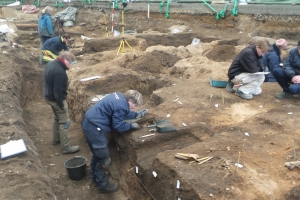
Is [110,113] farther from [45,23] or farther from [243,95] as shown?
[45,23]

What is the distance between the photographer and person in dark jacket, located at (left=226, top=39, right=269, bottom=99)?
646 cm

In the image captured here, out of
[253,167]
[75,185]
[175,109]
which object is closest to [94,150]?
[75,185]

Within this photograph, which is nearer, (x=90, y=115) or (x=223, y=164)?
(x=223, y=164)

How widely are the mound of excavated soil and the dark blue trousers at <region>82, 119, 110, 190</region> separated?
6.35 metres

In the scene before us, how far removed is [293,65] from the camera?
6.66 m

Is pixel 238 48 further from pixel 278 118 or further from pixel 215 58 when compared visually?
pixel 278 118

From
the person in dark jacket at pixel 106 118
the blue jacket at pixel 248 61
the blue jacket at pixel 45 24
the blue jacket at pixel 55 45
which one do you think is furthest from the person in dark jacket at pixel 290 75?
the blue jacket at pixel 45 24

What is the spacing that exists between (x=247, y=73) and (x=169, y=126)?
108 inches

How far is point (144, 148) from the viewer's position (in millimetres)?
4969

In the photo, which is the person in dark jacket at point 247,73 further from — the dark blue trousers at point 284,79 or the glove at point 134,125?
the glove at point 134,125

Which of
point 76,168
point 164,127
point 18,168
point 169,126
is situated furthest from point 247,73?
point 18,168

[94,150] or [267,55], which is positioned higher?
[267,55]

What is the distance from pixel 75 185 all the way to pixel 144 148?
1771mm

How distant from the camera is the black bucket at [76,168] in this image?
5.60m
